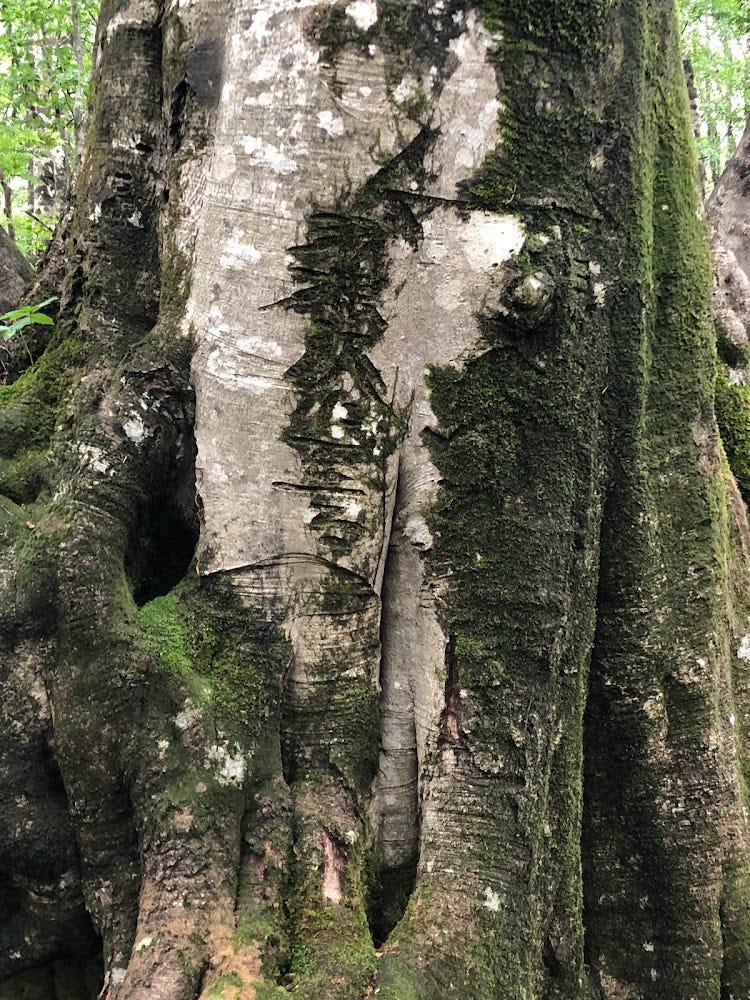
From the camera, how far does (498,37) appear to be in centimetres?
226

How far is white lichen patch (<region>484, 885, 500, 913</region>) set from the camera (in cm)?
217

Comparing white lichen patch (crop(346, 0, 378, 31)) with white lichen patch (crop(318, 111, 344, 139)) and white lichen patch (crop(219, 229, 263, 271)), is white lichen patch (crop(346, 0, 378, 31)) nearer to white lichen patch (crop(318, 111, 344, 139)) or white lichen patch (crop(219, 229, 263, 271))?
white lichen patch (crop(318, 111, 344, 139))

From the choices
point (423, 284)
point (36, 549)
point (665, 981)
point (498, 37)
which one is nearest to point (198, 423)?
point (36, 549)

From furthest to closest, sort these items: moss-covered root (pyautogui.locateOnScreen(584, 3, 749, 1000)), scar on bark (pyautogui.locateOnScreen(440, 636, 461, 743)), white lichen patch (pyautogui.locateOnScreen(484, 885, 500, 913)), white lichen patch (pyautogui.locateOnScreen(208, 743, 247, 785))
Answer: moss-covered root (pyautogui.locateOnScreen(584, 3, 749, 1000)) → scar on bark (pyautogui.locateOnScreen(440, 636, 461, 743)) → white lichen patch (pyautogui.locateOnScreen(484, 885, 500, 913)) → white lichen patch (pyautogui.locateOnScreen(208, 743, 247, 785))

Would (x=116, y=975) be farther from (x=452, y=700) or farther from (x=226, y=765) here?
(x=452, y=700)

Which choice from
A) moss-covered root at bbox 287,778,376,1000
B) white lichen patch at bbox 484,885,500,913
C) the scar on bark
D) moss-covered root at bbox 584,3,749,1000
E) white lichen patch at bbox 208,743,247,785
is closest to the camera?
moss-covered root at bbox 287,778,376,1000

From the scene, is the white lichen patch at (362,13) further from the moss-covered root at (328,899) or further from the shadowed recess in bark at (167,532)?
the moss-covered root at (328,899)

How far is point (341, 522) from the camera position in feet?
7.45

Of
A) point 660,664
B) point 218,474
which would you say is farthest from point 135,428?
point 660,664

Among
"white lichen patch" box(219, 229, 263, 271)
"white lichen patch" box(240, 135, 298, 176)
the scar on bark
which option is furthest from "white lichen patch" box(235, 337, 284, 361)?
the scar on bark

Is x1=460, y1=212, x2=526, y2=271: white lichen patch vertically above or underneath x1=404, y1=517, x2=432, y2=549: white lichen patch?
above

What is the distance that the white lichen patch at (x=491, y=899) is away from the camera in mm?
2174

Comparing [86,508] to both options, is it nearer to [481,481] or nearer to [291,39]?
[481,481]

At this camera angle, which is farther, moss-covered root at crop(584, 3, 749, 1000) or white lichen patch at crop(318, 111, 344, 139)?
moss-covered root at crop(584, 3, 749, 1000)
